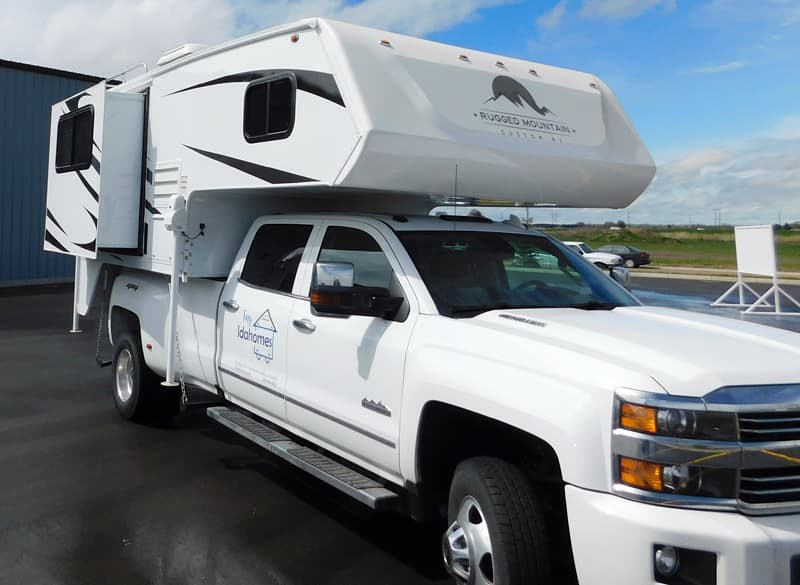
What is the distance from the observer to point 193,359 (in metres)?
6.14

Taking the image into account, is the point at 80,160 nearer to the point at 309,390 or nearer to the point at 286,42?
the point at 286,42

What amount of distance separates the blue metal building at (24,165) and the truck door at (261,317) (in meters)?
16.2

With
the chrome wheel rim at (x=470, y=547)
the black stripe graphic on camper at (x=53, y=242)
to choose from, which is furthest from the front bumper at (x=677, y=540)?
the black stripe graphic on camper at (x=53, y=242)

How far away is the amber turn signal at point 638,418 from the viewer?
2840mm

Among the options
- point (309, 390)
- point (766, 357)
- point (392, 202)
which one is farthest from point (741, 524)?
point (392, 202)

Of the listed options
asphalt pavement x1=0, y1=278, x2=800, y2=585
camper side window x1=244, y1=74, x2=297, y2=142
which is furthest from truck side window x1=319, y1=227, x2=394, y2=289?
asphalt pavement x1=0, y1=278, x2=800, y2=585

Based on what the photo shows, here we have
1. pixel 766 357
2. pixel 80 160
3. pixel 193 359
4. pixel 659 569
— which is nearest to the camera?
pixel 659 569

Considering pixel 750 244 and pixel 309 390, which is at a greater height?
pixel 750 244

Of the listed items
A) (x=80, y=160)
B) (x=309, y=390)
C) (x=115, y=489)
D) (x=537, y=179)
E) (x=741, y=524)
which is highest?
(x=80, y=160)

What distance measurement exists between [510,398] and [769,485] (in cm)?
102

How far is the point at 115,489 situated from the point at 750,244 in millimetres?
15385

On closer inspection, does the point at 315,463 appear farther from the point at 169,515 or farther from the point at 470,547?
the point at 470,547

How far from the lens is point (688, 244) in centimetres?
7125

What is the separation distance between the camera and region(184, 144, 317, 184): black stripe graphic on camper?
4.89 m
